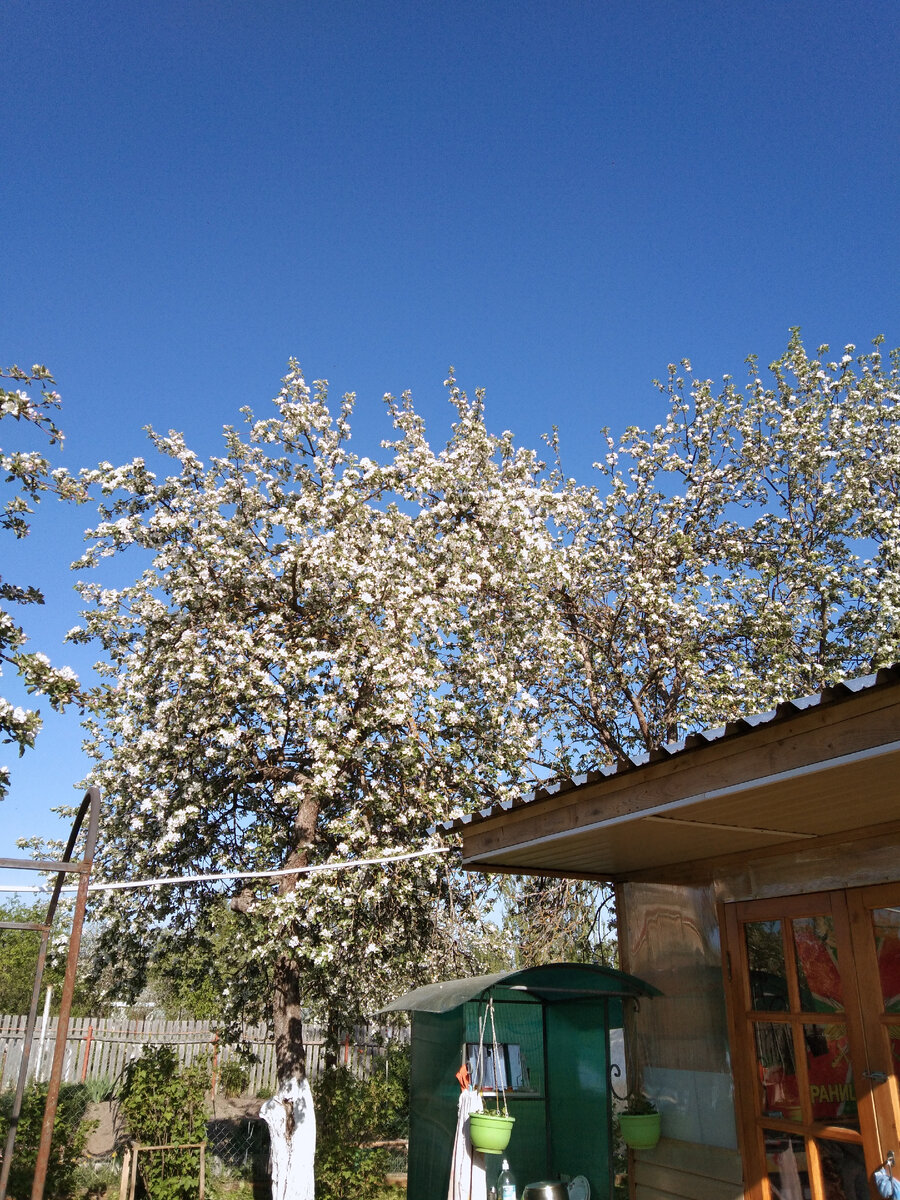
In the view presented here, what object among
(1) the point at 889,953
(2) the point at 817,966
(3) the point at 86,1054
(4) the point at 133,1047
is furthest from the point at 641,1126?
(4) the point at 133,1047

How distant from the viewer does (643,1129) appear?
5.62 metres

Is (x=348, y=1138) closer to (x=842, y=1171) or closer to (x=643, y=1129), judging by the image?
(x=643, y=1129)

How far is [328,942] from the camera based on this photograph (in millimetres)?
9445

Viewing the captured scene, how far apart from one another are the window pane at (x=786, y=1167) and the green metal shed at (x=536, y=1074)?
1.49 meters

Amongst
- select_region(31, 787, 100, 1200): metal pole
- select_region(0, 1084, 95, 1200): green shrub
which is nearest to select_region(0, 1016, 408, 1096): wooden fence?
select_region(0, 1084, 95, 1200): green shrub

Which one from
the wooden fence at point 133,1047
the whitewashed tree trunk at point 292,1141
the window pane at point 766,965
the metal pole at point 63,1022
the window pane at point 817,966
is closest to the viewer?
the metal pole at point 63,1022

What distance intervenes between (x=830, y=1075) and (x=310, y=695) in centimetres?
721

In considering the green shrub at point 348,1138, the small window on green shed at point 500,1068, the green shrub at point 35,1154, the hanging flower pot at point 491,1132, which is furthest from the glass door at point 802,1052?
the green shrub at point 35,1154

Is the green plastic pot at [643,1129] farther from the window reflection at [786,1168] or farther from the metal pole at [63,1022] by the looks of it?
the metal pole at [63,1022]

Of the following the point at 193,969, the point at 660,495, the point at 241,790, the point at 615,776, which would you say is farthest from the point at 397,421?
the point at 615,776

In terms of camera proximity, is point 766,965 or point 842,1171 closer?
point 842,1171

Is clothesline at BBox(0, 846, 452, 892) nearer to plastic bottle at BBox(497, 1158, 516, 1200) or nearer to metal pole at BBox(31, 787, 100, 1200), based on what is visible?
metal pole at BBox(31, 787, 100, 1200)

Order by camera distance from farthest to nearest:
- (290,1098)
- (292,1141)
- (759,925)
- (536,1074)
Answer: (290,1098) < (292,1141) < (536,1074) < (759,925)

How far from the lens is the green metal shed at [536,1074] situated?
6617 mm
